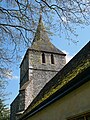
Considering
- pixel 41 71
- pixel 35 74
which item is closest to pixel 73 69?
pixel 35 74

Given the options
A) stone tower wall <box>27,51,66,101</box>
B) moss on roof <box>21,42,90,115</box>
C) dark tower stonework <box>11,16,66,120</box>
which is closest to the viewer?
moss on roof <box>21,42,90,115</box>

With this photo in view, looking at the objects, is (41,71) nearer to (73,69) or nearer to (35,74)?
(35,74)

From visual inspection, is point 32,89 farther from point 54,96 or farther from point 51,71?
point 54,96

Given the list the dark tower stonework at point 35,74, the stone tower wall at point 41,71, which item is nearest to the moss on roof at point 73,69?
the dark tower stonework at point 35,74

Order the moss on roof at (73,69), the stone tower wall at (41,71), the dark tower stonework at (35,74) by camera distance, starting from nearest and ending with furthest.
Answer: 1. the moss on roof at (73,69)
2. the dark tower stonework at (35,74)
3. the stone tower wall at (41,71)

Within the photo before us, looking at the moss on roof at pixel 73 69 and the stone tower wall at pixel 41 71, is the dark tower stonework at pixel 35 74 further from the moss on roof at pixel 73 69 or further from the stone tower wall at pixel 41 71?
the moss on roof at pixel 73 69

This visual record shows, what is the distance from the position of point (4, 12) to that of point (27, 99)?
1534cm

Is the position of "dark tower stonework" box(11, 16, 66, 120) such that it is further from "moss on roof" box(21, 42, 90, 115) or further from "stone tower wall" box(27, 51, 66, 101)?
A: "moss on roof" box(21, 42, 90, 115)

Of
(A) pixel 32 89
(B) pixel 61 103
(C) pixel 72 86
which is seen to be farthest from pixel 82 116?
(A) pixel 32 89

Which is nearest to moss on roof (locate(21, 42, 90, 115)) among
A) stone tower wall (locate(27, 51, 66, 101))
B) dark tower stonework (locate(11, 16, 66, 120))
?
dark tower stonework (locate(11, 16, 66, 120))

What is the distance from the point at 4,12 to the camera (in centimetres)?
728

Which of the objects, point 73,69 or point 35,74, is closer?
point 73,69

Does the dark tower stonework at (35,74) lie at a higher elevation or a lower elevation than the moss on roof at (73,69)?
higher

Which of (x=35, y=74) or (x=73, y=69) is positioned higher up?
(x=35, y=74)
